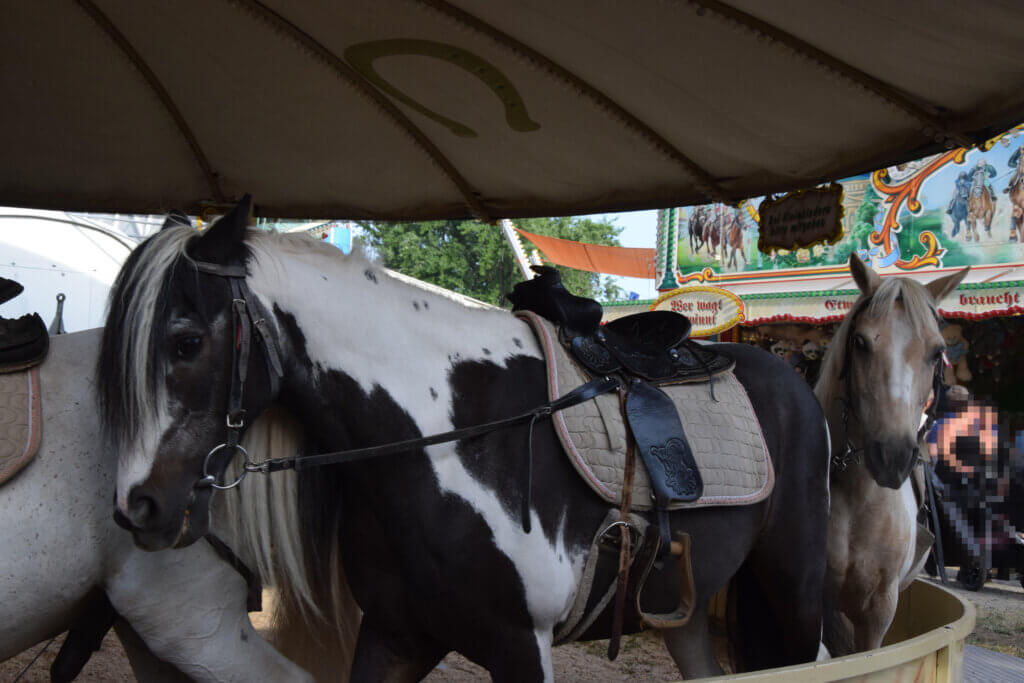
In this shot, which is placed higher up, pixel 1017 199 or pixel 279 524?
pixel 1017 199

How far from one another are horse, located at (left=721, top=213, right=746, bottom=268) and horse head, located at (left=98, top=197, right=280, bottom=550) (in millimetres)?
11208

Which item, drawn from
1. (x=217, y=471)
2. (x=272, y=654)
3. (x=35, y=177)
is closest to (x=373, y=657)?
(x=272, y=654)

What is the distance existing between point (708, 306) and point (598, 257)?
11.4 ft

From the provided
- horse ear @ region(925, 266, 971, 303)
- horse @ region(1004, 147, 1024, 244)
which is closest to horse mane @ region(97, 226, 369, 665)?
horse ear @ region(925, 266, 971, 303)

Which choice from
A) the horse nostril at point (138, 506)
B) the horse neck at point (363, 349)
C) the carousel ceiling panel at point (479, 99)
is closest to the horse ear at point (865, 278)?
the carousel ceiling panel at point (479, 99)

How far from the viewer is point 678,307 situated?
11.5 meters

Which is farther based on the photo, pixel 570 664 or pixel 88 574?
pixel 570 664

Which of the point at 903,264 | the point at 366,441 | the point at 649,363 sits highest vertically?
the point at 903,264

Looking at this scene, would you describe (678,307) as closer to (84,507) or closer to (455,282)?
(84,507)

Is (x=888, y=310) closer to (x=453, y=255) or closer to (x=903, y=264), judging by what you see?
(x=903, y=264)

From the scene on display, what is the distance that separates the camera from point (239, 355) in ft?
5.54

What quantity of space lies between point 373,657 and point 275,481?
0.59 meters

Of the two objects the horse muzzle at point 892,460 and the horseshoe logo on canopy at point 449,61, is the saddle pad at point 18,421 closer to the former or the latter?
the horseshoe logo on canopy at point 449,61

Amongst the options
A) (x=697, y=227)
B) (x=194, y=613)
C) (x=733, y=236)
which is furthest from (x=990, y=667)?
(x=697, y=227)
